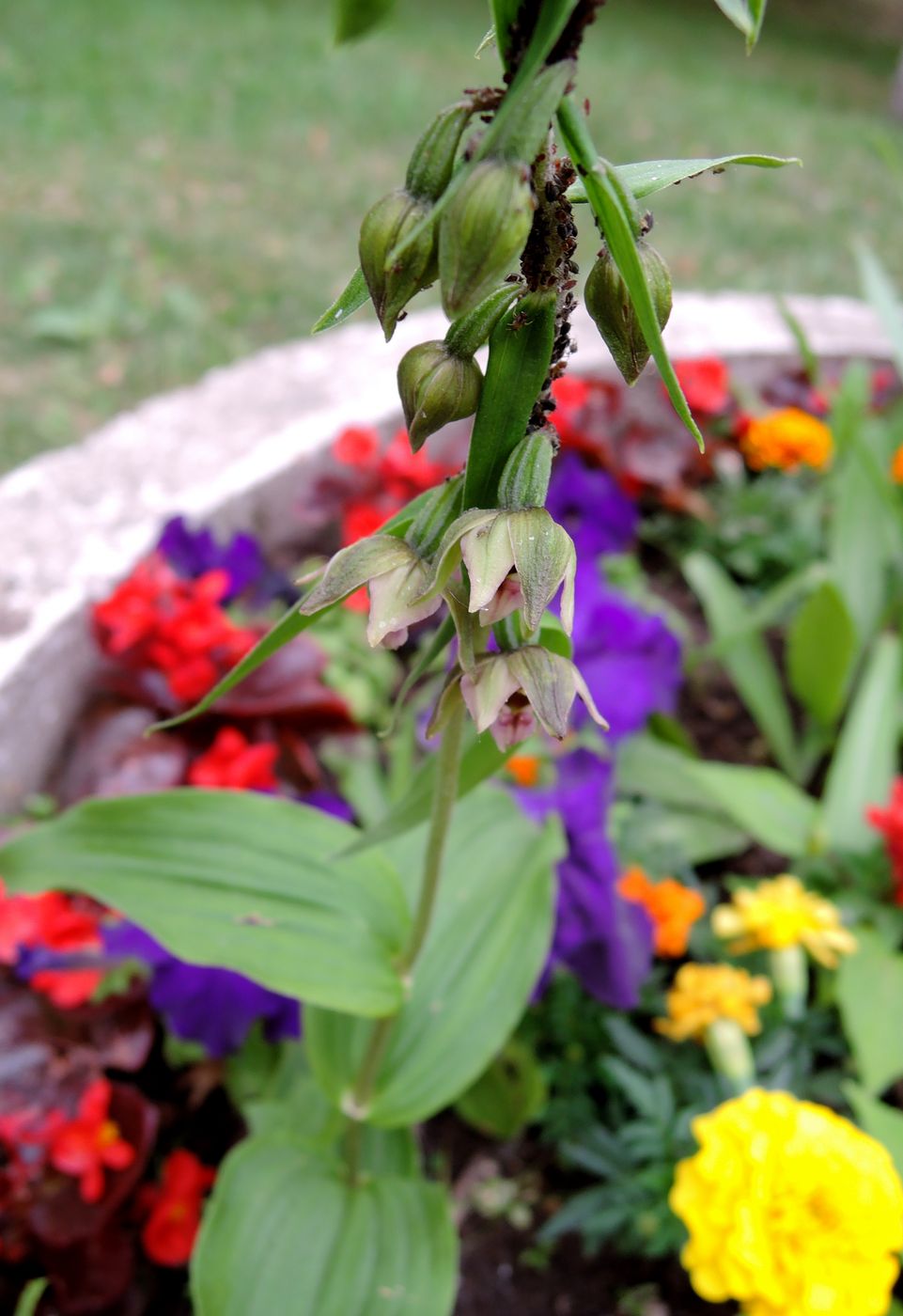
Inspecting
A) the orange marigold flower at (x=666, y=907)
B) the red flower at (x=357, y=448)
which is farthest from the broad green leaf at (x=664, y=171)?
the red flower at (x=357, y=448)

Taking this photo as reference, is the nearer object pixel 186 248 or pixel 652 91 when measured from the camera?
pixel 186 248

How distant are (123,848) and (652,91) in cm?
706

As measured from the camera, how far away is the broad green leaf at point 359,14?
0.48m

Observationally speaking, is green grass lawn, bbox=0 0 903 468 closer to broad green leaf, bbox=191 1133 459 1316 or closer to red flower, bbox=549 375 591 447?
red flower, bbox=549 375 591 447

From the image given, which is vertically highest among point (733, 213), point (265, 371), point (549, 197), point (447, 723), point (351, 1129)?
point (549, 197)

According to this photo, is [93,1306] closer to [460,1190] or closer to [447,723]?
[460,1190]

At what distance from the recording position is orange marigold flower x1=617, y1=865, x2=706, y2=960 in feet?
4.59

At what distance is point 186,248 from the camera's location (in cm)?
383

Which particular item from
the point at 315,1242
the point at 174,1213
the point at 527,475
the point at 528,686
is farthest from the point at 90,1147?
the point at 527,475

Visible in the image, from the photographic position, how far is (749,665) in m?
1.98

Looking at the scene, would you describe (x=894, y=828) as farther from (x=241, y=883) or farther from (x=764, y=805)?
(x=241, y=883)

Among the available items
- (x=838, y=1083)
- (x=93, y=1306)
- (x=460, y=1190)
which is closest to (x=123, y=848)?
(x=93, y=1306)

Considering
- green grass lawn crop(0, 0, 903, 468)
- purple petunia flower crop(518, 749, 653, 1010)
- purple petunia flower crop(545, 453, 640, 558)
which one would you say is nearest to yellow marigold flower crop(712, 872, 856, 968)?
purple petunia flower crop(518, 749, 653, 1010)

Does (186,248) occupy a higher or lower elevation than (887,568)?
higher
